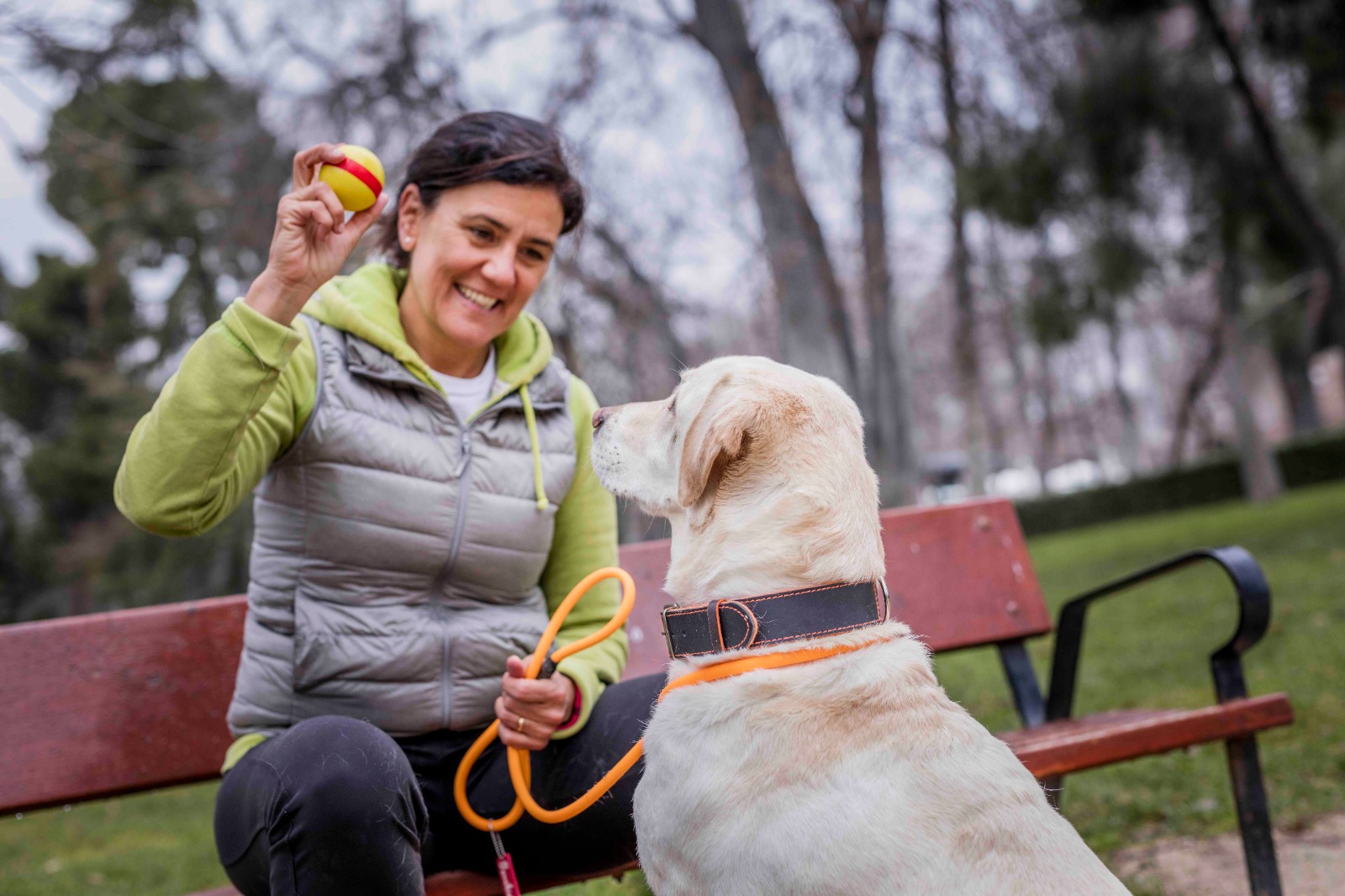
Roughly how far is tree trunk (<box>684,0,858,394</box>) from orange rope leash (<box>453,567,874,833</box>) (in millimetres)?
5100

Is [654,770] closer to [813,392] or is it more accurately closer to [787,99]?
[813,392]

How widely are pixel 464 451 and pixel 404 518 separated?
223 mm

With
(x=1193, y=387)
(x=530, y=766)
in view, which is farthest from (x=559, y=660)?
(x=1193, y=387)

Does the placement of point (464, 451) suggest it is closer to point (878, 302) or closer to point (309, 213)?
point (309, 213)

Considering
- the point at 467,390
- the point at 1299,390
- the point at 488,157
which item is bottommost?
the point at 467,390

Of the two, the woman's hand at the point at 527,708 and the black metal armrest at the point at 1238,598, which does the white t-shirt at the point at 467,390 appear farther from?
the black metal armrest at the point at 1238,598

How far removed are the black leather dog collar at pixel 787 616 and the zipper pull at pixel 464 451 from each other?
0.78 metres

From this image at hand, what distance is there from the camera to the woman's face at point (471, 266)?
2645mm

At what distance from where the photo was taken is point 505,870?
90.2 inches

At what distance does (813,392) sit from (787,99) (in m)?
6.49

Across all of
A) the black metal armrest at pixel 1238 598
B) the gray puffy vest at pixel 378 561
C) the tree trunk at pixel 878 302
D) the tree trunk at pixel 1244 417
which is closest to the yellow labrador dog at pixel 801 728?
the gray puffy vest at pixel 378 561

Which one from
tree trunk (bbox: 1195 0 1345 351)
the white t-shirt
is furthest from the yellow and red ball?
tree trunk (bbox: 1195 0 1345 351)

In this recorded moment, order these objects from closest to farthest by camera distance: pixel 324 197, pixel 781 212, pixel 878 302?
pixel 324 197 < pixel 781 212 < pixel 878 302

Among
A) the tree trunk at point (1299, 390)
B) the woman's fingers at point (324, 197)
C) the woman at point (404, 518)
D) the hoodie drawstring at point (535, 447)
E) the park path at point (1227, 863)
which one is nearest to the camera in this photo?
the woman at point (404, 518)
